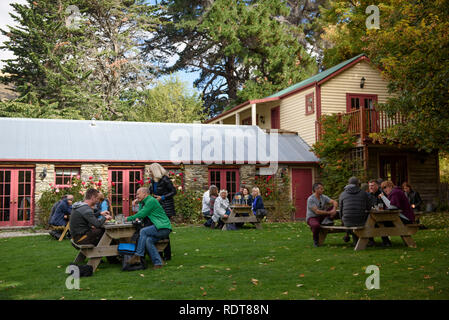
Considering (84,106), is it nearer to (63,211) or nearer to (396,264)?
(63,211)

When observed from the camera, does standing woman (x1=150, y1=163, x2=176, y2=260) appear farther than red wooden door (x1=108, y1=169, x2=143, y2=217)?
No

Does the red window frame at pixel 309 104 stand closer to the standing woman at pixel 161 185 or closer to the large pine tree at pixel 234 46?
the large pine tree at pixel 234 46

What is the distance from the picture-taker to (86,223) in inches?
309

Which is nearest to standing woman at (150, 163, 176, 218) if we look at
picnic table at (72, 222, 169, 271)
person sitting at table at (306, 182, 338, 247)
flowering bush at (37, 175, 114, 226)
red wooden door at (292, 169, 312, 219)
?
picnic table at (72, 222, 169, 271)

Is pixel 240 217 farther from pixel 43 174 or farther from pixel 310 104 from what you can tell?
pixel 310 104

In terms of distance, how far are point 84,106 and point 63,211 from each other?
19.1 m

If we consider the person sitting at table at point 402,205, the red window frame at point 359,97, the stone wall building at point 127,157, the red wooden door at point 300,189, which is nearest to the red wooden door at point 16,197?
the stone wall building at point 127,157

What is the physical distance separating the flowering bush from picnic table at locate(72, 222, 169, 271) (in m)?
9.26

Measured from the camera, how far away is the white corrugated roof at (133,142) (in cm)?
1786

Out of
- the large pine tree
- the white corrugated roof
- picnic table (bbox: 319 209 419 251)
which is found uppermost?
the large pine tree

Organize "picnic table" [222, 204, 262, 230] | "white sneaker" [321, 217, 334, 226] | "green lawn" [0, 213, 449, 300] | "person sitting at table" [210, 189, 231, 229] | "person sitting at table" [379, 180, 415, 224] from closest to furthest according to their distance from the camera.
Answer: "green lawn" [0, 213, 449, 300] < "white sneaker" [321, 217, 334, 226] < "person sitting at table" [379, 180, 415, 224] < "picnic table" [222, 204, 262, 230] < "person sitting at table" [210, 189, 231, 229]

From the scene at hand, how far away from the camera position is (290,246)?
1003cm

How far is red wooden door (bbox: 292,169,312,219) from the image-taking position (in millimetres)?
20219

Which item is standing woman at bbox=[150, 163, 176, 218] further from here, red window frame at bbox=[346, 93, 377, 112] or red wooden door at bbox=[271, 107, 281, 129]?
red wooden door at bbox=[271, 107, 281, 129]
